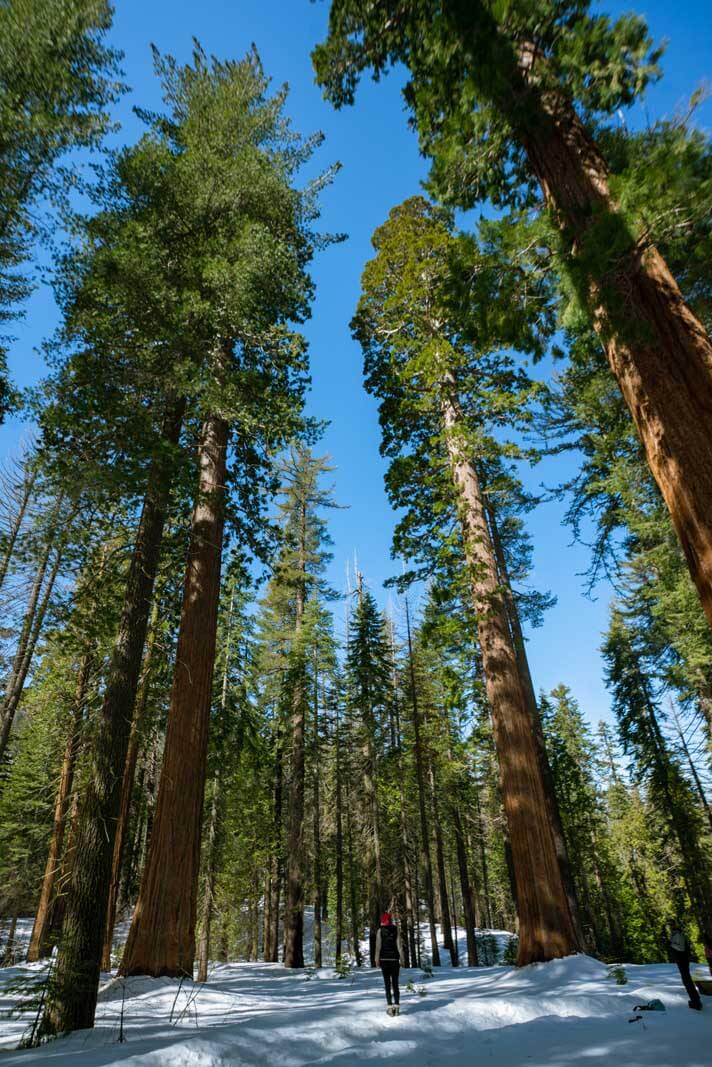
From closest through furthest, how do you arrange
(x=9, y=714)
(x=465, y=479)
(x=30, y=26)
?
1. (x=30, y=26)
2. (x=465, y=479)
3. (x=9, y=714)

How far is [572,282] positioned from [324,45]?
462 centimetres

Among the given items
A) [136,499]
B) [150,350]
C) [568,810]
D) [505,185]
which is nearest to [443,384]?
[505,185]

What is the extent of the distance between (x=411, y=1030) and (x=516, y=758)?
4206 mm

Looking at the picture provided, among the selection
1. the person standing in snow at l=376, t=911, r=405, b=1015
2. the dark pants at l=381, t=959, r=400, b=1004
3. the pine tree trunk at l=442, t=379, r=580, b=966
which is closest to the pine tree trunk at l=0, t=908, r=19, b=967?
the person standing in snow at l=376, t=911, r=405, b=1015

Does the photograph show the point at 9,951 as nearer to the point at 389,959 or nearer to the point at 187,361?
the point at 389,959

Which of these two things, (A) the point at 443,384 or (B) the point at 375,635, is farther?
(B) the point at 375,635

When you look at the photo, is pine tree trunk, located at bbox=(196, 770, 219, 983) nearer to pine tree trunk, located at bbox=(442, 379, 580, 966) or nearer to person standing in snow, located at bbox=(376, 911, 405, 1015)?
person standing in snow, located at bbox=(376, 911, 405, 1015)

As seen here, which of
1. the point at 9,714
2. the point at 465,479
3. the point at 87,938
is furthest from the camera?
the point at 9,714

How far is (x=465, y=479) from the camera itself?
1085cm

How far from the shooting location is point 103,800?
239 inches

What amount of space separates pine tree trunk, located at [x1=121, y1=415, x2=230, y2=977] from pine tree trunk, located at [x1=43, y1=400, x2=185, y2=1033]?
1.07 metres

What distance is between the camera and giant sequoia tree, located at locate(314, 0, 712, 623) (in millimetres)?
3881

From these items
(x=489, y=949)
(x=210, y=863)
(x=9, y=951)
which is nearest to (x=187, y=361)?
(x=9, y=951)

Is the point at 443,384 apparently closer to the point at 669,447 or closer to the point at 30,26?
the point at 669,447
